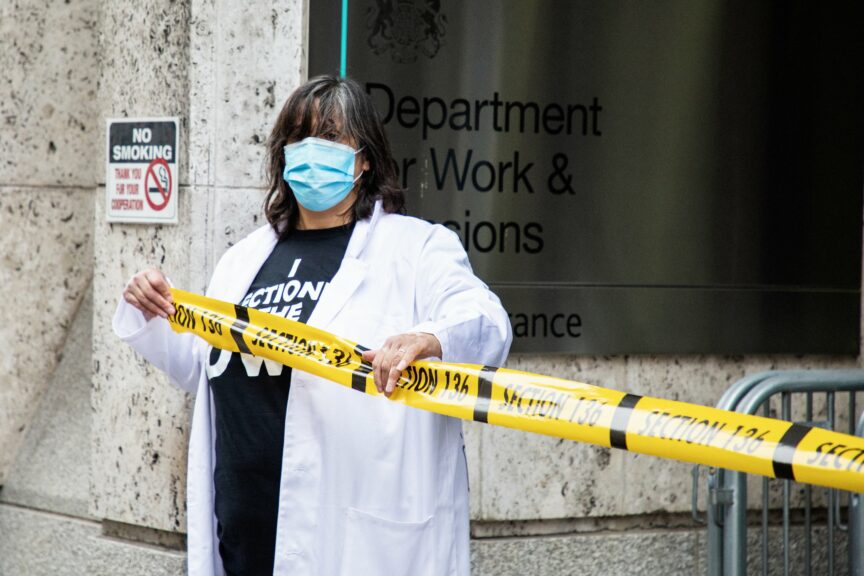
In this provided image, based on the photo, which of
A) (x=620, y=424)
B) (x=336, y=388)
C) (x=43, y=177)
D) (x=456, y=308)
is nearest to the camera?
(x=620, y=424)

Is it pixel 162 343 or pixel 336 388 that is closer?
pixel 336 388

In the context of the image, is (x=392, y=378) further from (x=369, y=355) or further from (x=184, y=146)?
(x=184, y=146)

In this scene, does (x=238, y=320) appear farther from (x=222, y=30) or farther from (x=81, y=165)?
(x=81, y=165)

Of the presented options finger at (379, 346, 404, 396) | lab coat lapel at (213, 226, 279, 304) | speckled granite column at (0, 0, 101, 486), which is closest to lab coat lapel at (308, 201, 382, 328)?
lab coat lapel at (213, 226, 279, 304)

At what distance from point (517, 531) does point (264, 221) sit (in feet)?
5.53

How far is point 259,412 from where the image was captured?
3.60 meters

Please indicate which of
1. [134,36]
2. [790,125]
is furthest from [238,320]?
[790,125]

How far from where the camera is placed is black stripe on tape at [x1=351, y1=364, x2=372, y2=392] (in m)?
3.48

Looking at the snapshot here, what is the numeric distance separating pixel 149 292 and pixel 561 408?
1.24 m

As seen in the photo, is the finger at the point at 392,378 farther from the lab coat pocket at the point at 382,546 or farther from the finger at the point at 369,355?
the lab coat pocket at the point at 382,546

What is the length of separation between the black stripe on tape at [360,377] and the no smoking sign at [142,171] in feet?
6.04

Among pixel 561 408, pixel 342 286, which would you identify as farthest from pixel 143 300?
pixel 561 408

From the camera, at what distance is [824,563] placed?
6.11 meters

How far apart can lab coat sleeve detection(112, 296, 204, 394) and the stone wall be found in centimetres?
116
